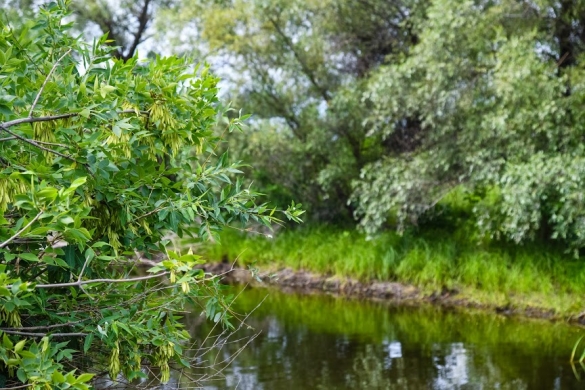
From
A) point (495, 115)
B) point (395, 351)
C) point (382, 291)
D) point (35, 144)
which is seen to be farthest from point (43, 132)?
point (382, 291)

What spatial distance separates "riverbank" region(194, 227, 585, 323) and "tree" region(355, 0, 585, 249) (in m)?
0.77

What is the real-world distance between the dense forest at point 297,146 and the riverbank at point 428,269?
0.06 meters

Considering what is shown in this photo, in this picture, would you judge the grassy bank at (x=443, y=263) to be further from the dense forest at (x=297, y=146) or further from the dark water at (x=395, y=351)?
the dark water at (x=395, y=351)

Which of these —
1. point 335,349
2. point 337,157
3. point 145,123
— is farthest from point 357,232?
point 145,123

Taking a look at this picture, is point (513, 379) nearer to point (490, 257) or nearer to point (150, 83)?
point (490, 257)

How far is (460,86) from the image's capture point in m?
14.4

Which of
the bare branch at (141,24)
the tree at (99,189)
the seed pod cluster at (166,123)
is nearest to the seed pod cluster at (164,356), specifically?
the tree at (99,189)

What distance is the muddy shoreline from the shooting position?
1370 centimetres

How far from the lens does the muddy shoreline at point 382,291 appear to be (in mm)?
13695

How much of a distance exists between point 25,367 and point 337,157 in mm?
15261

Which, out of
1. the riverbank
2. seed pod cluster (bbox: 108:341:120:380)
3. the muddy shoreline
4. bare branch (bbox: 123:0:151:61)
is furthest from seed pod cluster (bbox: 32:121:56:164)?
bare branch (bbox: 123:0:151:61)

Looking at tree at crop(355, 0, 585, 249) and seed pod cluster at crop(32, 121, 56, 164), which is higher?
tree at crop(355, 0, 585, 249)

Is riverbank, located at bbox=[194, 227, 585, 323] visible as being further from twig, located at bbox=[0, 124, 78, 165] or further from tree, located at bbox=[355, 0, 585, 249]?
twig, located at bbox=[0, 124, 78, 165]

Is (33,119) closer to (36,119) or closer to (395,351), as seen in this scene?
(36,119)
